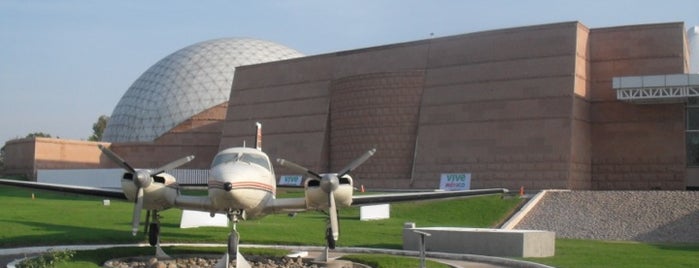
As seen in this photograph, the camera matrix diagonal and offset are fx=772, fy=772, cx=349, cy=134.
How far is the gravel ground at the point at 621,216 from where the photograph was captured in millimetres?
37969

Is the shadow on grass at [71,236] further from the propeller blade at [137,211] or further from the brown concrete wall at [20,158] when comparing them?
the brown concrete wall at [20,158]

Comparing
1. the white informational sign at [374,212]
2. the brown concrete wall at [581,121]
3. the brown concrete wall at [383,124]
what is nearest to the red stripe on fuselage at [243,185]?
the white informational sign at [374,212]

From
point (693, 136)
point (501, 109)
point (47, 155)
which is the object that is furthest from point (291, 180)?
point (693, 136)

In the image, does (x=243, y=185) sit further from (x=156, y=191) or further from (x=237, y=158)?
(x=156, y=191)

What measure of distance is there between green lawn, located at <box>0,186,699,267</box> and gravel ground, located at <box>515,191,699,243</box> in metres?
2.68

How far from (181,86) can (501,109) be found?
48.5 meters

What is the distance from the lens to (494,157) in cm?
5456

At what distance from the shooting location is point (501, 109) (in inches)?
2164

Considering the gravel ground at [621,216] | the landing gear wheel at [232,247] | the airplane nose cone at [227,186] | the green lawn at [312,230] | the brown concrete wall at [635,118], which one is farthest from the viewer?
the brown concrete wall at [635,118]

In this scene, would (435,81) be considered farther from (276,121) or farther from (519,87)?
(276,121)

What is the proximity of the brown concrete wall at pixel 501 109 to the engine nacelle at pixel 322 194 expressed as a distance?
33.4 metres

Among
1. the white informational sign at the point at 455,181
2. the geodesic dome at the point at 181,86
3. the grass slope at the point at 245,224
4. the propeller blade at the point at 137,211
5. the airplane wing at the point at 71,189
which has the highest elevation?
the geodesic dome at the point at 181,86

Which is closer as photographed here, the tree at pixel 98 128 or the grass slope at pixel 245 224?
the grass slope at pixel 245 224

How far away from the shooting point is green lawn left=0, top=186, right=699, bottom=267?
25.5m
